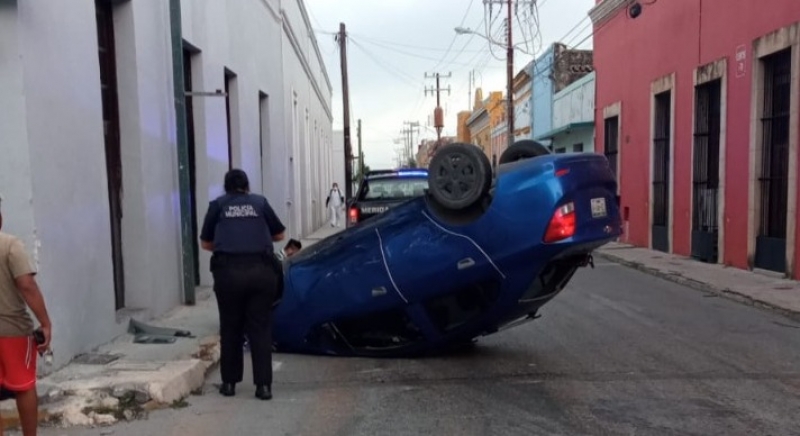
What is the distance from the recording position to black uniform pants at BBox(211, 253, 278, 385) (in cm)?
525

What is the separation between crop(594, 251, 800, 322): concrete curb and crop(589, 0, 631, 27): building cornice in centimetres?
818

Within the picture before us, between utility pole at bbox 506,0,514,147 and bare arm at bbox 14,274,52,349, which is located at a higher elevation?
utility pole at bbox 506,0,514,147

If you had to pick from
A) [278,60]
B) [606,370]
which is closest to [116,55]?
[606,370]

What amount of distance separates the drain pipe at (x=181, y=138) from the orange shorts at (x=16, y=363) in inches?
196

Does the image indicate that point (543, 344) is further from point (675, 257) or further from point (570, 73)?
point (570, 73)

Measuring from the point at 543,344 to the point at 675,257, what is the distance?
967cm

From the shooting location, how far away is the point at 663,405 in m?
5.05

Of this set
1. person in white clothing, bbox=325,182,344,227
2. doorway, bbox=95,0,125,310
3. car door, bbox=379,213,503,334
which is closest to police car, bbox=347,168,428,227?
doorway, bbox=95,0,125,310

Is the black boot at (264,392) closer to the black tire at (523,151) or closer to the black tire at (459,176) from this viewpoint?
the black tire at (459,176)

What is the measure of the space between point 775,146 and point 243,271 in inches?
419

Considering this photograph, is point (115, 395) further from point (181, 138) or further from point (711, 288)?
point (711, 288)

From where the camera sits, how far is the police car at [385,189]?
42.0 ft

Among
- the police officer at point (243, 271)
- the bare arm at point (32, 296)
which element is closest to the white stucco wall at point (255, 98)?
the police officer at point (243, 271)

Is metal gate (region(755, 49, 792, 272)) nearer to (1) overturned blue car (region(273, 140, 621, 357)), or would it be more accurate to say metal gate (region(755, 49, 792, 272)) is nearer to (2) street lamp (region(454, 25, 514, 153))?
(1) overturned blue car (region(273, 140, 621, 357))
